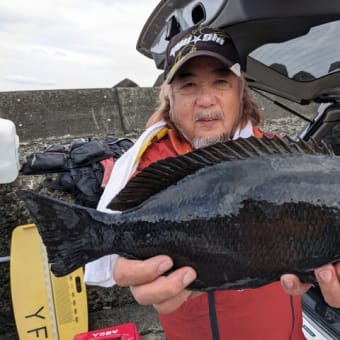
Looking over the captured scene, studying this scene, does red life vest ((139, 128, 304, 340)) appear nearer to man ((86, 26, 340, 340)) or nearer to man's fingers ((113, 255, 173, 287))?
man ((86, 26, 340, 340))

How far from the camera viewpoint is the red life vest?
193 centimetres

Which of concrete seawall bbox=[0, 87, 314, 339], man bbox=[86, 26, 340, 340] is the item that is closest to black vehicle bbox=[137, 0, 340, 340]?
man bbox=[86, 26, 340, 340]

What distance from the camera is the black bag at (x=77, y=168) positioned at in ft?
11.2

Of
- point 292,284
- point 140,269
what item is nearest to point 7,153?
point 140,269

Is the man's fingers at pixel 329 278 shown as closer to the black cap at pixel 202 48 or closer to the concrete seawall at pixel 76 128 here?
the black cap at pixel 202 48

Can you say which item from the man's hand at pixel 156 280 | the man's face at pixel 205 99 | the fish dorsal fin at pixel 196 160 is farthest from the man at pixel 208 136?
the fish dorsal fin at pixel 196 160

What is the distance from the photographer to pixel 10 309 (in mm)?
3734

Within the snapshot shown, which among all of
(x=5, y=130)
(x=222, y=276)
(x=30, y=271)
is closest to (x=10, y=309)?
(x=30, y=271)

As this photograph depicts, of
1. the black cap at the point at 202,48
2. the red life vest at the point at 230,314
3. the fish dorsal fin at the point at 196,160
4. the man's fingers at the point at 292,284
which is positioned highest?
the black cap at the point at 202,48

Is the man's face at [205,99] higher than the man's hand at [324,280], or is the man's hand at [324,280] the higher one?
the man's face at [205,99]

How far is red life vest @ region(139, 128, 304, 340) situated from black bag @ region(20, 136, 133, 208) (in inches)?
56.5

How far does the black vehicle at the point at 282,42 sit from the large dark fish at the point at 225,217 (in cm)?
71

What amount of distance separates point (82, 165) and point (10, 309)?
4.82 ft

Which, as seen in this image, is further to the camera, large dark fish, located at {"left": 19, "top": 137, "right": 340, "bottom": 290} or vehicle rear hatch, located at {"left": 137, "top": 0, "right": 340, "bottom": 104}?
vehicle rear hatch, located at {"left": 137, "top": 0, "right": 340, "bottom": 104}
